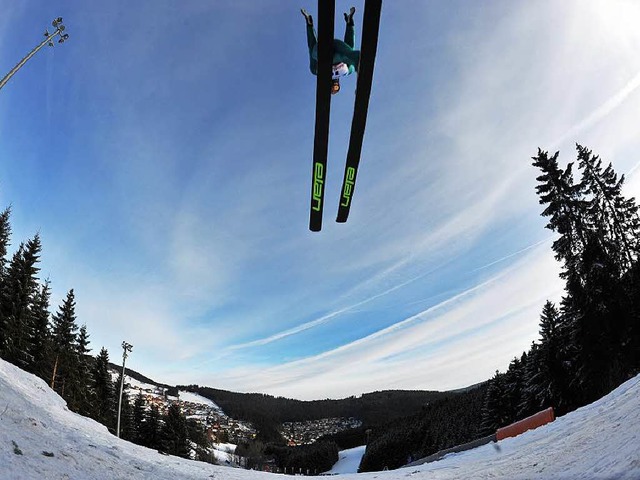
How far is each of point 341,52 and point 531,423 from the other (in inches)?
517

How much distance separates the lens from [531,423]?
42.8ft

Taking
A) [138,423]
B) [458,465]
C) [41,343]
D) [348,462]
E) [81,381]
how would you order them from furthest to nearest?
1. [348,462]
2. [138,423]
3. [81,381]
4. [41,343]
5. [458,465]

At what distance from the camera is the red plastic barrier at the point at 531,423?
12.5 m

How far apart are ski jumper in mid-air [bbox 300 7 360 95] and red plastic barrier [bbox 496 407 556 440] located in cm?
1180

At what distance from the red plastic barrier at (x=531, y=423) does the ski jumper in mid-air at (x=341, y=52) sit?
11.8 m

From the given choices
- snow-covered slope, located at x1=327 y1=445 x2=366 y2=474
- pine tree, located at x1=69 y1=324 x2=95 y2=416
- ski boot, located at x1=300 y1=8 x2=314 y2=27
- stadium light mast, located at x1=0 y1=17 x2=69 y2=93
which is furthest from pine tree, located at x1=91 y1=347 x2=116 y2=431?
snow-covered slope, located at x1=327 y1=445 x2=366 y2=474

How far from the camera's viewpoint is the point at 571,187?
24.2 metres

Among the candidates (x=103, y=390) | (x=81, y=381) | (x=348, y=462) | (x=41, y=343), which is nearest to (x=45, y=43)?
(x=41, y=343)

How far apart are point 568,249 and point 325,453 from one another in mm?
105835

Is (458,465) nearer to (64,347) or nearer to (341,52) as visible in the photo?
(341,52)

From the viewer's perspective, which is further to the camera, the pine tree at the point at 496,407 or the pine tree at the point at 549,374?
the pine tree at the point at 496,407

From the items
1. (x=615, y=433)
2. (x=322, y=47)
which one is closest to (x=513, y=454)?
(x=615, y=433)

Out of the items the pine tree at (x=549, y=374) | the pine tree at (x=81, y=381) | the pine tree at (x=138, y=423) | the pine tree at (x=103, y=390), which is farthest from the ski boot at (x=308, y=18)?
the pine tree at (x=138, y=423)

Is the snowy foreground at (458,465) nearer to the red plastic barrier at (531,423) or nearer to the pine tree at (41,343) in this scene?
the red plastic barrier at (531,423)
